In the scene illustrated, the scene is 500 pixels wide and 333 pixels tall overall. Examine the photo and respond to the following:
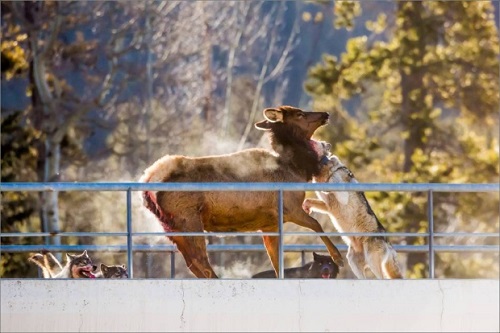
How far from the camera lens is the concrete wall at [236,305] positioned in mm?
11555

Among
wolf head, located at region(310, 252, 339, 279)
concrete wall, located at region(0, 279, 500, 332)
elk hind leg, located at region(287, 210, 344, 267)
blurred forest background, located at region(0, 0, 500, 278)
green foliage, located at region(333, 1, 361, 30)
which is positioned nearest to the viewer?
concrete wall, located at region(0, 279, 500, 332)

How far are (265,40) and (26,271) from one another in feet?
59.5

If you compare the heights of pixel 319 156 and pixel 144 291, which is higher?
pixel 319 156

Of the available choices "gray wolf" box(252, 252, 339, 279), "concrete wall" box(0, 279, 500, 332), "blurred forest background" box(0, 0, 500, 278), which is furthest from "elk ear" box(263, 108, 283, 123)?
"blurred forest background" box(0, 0, 500, 278)

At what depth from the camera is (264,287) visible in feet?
38.3

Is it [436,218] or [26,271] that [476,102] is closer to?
[436,218]

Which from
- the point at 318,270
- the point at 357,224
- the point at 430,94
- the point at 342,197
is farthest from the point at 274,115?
the point at 430,94

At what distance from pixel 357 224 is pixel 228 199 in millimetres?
1205

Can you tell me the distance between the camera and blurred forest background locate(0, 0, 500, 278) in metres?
32.6

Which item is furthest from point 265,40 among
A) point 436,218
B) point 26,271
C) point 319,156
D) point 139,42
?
point 319,156

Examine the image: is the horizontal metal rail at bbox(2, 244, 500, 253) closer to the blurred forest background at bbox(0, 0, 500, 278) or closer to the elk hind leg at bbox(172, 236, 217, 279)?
the elk hind leg at bbox(172, 236, 217, 279)

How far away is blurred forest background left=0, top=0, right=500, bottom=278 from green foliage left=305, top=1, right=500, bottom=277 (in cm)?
4

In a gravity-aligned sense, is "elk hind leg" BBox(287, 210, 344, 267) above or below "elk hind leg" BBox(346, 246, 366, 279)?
above

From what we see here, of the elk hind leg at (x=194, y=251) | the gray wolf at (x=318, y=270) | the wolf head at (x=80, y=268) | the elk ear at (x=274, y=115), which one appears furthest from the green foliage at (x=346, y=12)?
the elk hind leg at (x=194, y=251)
